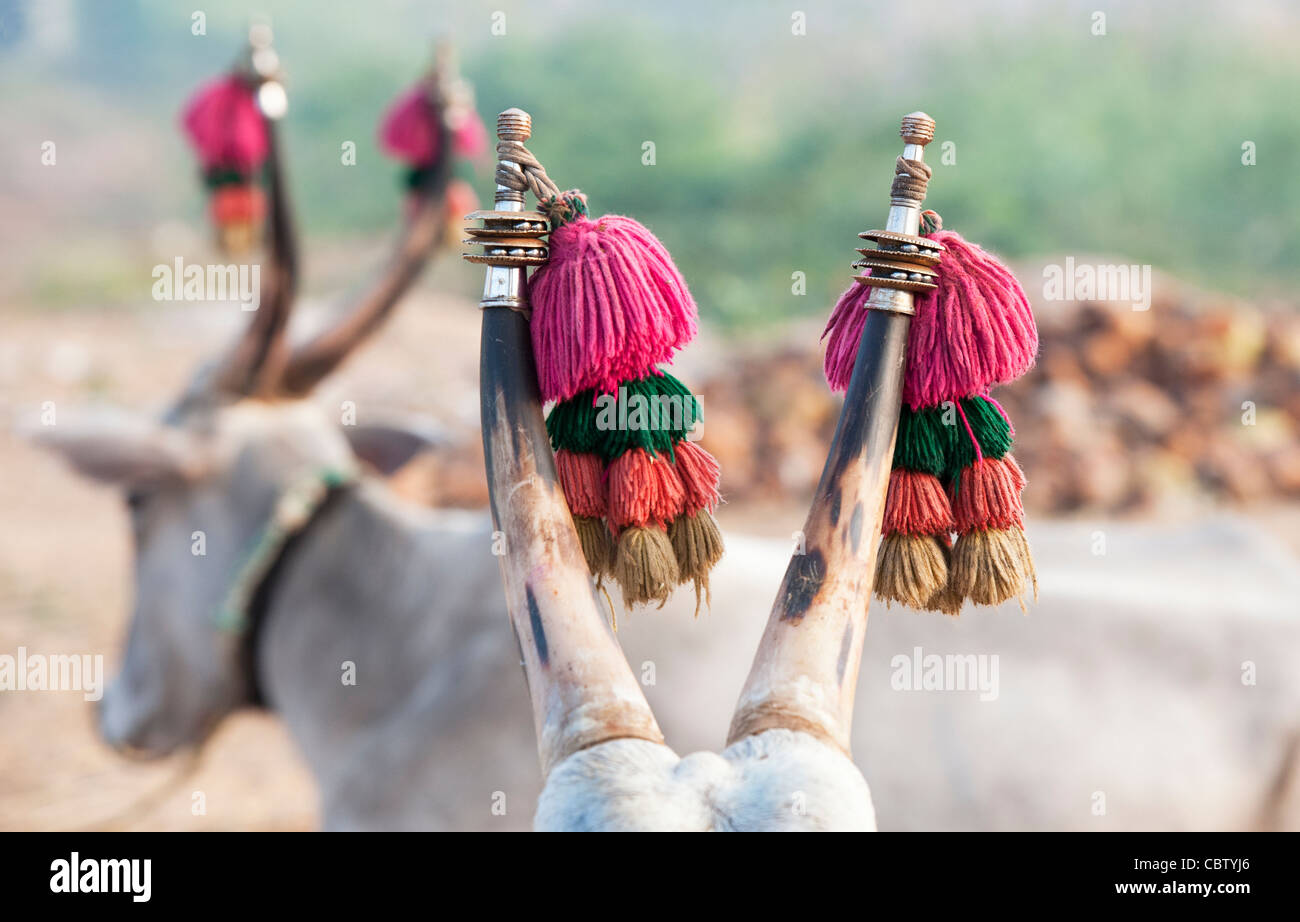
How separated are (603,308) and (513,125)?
0.17 meters

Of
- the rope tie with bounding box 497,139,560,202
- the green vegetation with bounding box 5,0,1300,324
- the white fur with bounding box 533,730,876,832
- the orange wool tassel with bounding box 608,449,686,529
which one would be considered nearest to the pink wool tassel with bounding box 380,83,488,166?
the rope tie with bounding box 497,139,560,202

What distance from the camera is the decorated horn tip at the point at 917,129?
3.42 ft

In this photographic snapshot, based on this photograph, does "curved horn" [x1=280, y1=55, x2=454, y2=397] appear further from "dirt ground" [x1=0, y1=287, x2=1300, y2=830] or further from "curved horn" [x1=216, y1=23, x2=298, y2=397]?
"dirt ground" [x1=0, y1=287, x2=1300, y2=830]

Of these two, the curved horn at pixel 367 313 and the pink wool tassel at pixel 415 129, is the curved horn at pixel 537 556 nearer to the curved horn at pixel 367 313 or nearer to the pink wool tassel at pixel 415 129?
the pink wool tassel at pixel 415 129

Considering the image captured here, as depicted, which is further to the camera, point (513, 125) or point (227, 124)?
point (227, 124)

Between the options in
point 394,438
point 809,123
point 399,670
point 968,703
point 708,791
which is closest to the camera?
point 708,791

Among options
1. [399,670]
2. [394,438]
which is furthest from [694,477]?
[394,438]

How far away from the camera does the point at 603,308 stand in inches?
41.6

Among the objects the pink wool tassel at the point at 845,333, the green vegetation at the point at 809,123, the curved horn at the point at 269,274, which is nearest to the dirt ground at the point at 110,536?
the curved horn at the point at 269,274

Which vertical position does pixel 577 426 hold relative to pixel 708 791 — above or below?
above

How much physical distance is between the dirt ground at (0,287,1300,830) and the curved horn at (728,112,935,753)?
2004 millimetres

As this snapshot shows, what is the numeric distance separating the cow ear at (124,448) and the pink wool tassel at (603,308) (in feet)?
6.01

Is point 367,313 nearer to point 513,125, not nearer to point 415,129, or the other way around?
point 415,129

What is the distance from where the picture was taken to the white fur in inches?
36.9
